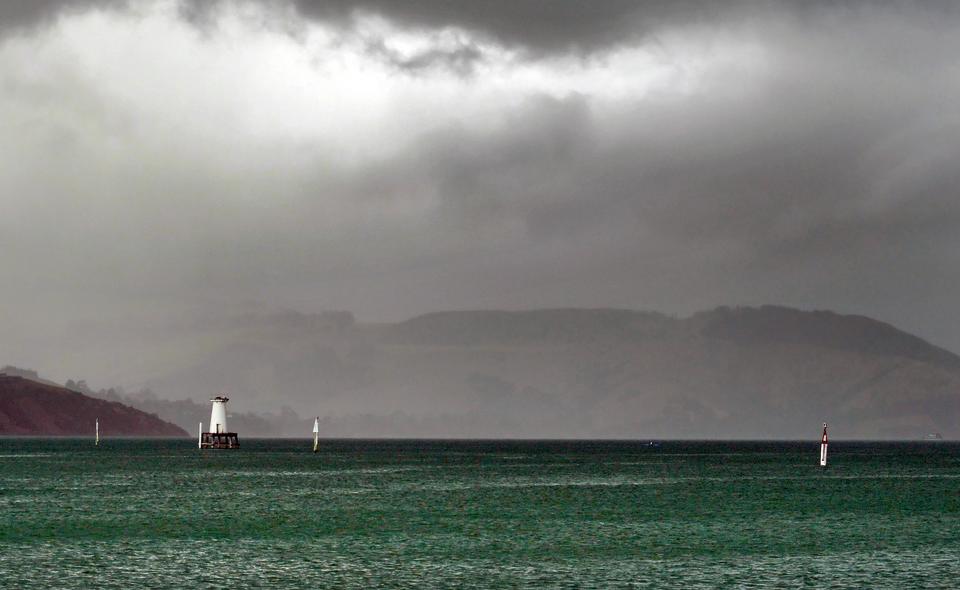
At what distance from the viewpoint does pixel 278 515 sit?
251 feet

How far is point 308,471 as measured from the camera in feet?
487

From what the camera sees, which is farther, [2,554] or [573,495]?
[573,495]

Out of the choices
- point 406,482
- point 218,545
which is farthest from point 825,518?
point 406,482

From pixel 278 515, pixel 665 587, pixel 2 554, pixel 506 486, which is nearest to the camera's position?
pixel 665 587

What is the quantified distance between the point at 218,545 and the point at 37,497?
41547mm

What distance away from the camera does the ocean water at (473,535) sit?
155ft

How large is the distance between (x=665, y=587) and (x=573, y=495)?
53.7m

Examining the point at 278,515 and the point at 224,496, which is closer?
the point at 278,515

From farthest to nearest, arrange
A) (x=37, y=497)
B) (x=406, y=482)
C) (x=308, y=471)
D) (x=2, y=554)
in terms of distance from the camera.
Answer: (x=308, y=471)
(x=406, y=482)
(x=37, y=497)
(x=2, y=554)

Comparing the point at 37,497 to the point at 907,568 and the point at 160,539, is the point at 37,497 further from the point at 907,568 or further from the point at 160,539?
the point at 907,568

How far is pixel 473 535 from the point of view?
2500 inches

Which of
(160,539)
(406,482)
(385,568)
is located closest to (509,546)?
(385,568)

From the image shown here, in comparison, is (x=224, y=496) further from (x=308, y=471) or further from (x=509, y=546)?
(x=308, y=471)

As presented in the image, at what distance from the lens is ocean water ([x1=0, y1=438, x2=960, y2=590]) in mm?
47281
